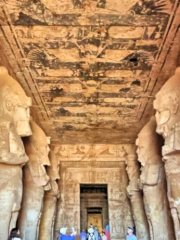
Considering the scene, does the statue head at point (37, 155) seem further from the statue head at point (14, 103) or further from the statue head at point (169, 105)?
the statue head at point (169, 105)

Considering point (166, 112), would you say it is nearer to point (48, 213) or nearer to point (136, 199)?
point (136, 199)

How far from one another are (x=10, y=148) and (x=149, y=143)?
5.23 metres

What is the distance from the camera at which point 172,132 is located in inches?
269

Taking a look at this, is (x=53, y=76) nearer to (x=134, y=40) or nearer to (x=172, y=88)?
(x=134, y=40)

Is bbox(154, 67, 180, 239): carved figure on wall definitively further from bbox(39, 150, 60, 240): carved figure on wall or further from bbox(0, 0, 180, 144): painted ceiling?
bbox(39, 150, 60, 240): carved figure on wall

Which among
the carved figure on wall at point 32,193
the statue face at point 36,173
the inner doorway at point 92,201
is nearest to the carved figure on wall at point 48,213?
the carved figure on wall at point 32,193

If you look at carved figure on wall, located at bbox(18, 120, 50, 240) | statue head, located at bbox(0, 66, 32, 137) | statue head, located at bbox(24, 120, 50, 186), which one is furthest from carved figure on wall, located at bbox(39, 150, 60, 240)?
statue head, located at bbox(0, 66, 32, 137)

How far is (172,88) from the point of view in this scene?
7.24 m

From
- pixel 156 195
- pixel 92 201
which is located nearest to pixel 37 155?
pixel 156 195

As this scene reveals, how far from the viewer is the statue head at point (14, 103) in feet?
23.5

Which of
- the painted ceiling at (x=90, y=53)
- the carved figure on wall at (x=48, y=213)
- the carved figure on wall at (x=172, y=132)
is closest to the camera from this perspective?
the painted ceiling at (x=90, y=53)

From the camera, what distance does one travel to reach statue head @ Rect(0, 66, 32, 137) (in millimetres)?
7172

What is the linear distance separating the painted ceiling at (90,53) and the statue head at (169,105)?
727 millimetres

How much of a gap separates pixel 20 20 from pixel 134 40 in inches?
99.0
